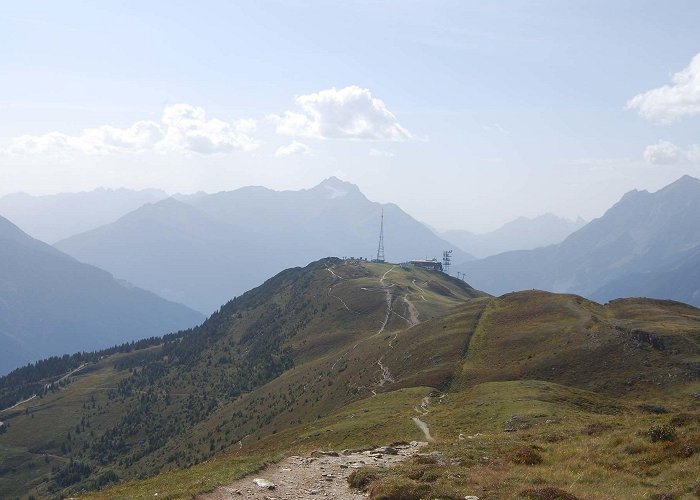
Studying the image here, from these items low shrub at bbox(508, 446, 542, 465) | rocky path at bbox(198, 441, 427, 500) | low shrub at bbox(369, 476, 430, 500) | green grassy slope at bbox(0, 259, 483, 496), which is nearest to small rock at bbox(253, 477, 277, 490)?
rocky path at bbox(198, 441, 427, 500)

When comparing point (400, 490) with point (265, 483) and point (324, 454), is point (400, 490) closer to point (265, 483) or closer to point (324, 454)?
point (265, 483)

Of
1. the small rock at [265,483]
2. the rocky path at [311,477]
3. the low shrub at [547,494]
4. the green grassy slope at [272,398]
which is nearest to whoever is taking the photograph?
the low shrub at [547,494]

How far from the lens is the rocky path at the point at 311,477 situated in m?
29.0

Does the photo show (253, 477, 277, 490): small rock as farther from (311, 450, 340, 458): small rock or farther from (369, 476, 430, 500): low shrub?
(311, 450, 340, 458): small rock

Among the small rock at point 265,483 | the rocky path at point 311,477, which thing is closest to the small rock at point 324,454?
the rocky path at point 311,477

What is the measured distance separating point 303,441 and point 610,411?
32.8m

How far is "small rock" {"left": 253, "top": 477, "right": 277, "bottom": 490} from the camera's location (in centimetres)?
3069

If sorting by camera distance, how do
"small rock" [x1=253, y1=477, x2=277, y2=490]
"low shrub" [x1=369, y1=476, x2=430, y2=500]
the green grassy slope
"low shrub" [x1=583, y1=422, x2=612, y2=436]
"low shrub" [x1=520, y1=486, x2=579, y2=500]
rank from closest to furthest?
"low shrub" [x1=520, y1=486, x2=579, y2=500] < "low shrub" [x1=369, y1=476, x2=430, y2=500] < "small rock" [x1=253, y1=477, x2=277, y2=490] < "low shrub" [x1=583, y1=422, x2=612, y2=436] < the green grassy slope

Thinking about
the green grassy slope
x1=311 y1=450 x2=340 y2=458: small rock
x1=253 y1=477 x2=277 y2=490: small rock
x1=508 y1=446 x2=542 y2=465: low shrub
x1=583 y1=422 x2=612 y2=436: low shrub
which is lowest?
the green grassy slope

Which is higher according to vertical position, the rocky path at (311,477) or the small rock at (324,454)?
the rocky path at (311,477)

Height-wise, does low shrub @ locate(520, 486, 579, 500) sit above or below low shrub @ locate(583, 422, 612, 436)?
above

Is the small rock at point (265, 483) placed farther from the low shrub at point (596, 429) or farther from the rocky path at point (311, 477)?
the low shrub at point (596, 429)

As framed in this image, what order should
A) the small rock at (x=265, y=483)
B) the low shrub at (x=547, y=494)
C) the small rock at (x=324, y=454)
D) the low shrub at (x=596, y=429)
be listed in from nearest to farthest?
the low shrub at (x=547, y=494) → the small rock at (x=265, y=483) → the low shrub at (x=596, y=429) → the small rock at (x=324, y=454)

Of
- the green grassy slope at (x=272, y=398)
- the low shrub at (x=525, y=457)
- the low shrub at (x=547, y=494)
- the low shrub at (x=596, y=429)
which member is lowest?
the green grassy slope at (x=272, y=398)
